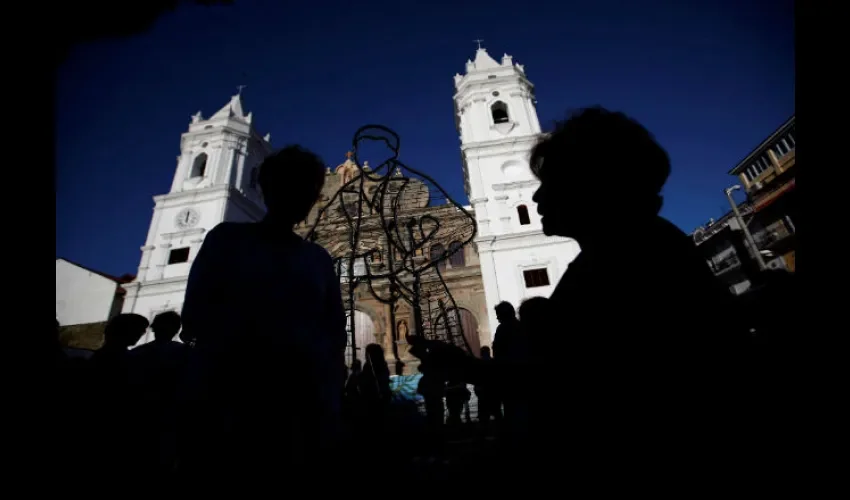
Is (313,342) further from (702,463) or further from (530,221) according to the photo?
(530,221)

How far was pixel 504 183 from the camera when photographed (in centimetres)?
1658

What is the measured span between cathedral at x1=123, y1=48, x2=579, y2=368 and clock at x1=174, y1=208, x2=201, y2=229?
0.04 m

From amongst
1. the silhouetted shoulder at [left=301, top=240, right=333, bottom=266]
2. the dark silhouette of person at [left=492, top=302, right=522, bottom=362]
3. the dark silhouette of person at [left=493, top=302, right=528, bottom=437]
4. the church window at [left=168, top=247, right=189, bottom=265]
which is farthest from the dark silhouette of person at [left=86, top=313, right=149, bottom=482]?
the church window at [left=168, top=247, right=189, bottom=265]

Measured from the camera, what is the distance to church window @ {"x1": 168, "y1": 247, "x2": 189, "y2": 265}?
55.7 ft

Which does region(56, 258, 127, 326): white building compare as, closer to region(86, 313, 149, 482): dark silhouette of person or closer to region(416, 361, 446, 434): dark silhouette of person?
region(86, 313, 149, 482): dark silhouette of person

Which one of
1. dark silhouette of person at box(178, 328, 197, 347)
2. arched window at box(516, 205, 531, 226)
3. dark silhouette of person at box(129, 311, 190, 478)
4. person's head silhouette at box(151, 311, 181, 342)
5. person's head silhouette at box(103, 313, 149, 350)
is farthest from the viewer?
arched window at box(516, 205, 531, 226)

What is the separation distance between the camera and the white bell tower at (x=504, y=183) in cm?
1446

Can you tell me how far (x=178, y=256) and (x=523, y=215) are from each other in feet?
54.7

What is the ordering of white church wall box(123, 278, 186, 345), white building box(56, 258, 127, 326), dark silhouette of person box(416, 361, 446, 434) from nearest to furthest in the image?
dark silhouette of person box(416, 361, 446, 434) → white church wall box(123, 278, 186, 345) → white building box(56, 258, 127, 326)

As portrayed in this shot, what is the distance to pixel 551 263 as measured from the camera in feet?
47.8

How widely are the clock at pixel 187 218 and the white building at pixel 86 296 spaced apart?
487cm

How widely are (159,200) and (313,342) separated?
22698 millimetres

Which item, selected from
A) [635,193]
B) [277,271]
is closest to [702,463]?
[635,193]

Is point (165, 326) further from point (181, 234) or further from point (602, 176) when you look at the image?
point (181, 234)
